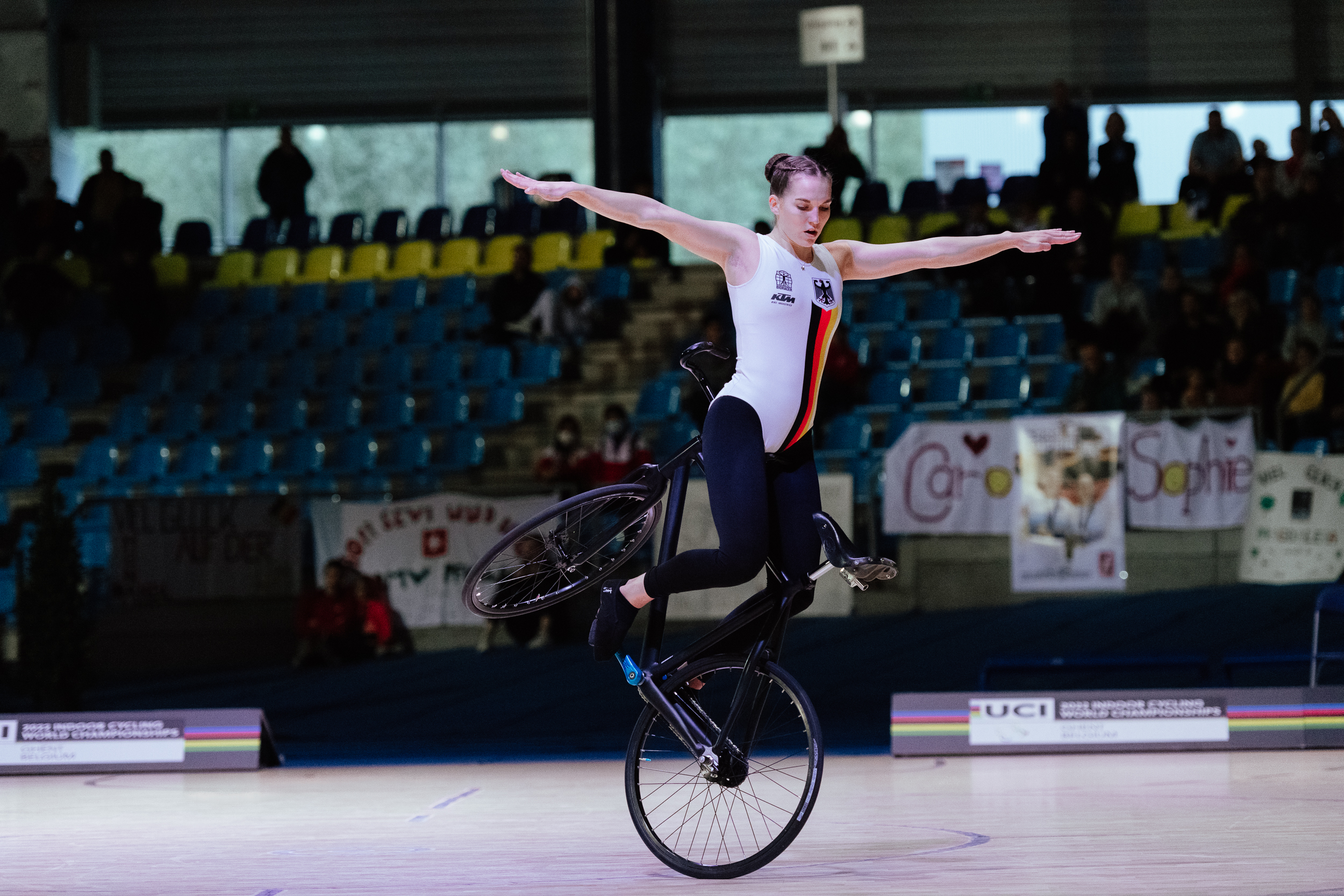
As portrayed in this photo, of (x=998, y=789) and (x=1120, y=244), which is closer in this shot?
(x=998, y=789)

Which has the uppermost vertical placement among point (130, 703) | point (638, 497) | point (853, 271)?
point (853, 271)

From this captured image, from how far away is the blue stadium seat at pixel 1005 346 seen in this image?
14039mm

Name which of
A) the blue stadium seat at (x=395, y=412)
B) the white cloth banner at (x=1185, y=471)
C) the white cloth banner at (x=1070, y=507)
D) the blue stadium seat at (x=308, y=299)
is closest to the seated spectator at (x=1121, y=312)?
the white cloth banner at (x=1185, y=471)

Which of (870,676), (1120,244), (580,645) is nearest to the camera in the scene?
(870,676)

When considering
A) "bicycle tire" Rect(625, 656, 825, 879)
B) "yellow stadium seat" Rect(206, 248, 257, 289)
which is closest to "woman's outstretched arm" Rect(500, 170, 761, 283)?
"bicycle tire" Rect(625, 656, 825, 879)

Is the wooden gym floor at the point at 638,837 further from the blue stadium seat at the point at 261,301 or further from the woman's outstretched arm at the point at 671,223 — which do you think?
the blue stadium seat at the point at 261,301

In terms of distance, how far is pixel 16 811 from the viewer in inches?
283

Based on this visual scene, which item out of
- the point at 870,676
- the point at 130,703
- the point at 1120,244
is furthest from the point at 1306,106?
the point at 130,703

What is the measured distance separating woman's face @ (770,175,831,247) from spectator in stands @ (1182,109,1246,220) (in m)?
11.9

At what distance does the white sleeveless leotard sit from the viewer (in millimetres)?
4734

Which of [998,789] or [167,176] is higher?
[167,176]

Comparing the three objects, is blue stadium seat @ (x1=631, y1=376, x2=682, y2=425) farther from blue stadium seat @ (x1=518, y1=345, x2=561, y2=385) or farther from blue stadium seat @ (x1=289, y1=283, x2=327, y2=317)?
blue stadium seat @ (x1=289, y1=283, x2=327, y2=317)

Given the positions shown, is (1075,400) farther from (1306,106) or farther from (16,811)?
(1306,106)

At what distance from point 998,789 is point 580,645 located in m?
5.24
